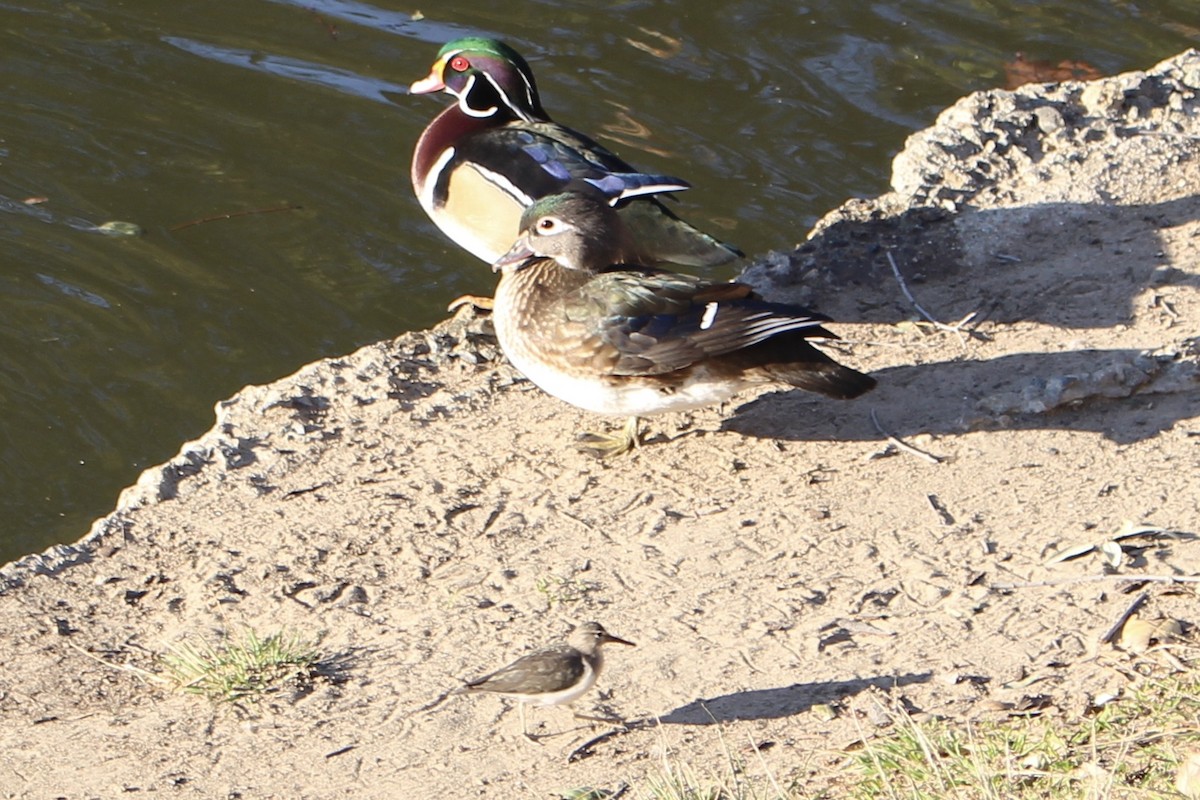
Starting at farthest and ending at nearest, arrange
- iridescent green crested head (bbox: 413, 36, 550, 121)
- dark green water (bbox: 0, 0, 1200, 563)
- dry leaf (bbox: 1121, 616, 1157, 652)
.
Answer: iridescent green crested head (bbox: 413, 36, 550, 121)
dark green water (bbox: 0, 0, 1200, 563)
dry leaf (bbox: 1121, 616, 1157, 652)

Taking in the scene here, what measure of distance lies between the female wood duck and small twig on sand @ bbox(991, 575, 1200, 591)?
6.72 ft

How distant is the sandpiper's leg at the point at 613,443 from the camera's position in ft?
16.8

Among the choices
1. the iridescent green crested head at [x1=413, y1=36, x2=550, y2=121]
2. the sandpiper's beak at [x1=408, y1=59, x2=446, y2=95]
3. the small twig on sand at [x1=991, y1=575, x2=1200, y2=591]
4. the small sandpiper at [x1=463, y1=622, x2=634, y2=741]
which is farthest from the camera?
the sandpiper's beak at [x1=408, y1=59, x2=446, y2=95]

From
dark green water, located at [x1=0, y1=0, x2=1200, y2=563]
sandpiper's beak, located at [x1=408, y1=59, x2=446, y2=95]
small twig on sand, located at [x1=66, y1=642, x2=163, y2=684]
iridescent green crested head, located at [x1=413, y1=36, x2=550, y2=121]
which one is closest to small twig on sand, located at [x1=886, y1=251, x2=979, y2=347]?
dark green water, located at [x1=0, y1=0, x2=1200, y2=563]

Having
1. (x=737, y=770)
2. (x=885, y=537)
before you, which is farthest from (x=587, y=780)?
(x=885, y=537)

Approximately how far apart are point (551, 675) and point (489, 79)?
4307mm

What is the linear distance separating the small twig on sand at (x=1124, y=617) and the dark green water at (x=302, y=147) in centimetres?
376

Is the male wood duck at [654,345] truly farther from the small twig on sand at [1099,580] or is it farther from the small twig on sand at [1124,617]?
the small twig on sand at [1124,617]

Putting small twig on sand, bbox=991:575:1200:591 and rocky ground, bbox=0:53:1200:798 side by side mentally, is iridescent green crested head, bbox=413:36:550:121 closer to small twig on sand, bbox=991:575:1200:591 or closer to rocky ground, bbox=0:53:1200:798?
rocky ground, bbox=0:53:1200:798

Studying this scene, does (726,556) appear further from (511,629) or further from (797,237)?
(797,237)

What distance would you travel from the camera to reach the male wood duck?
479 cm

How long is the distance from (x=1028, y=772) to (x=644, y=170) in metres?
5.66

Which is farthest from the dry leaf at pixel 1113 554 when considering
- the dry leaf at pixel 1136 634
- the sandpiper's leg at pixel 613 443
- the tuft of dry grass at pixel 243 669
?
the tuft of dry grass at pixel 243 669

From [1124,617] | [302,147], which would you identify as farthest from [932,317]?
[302,147]
